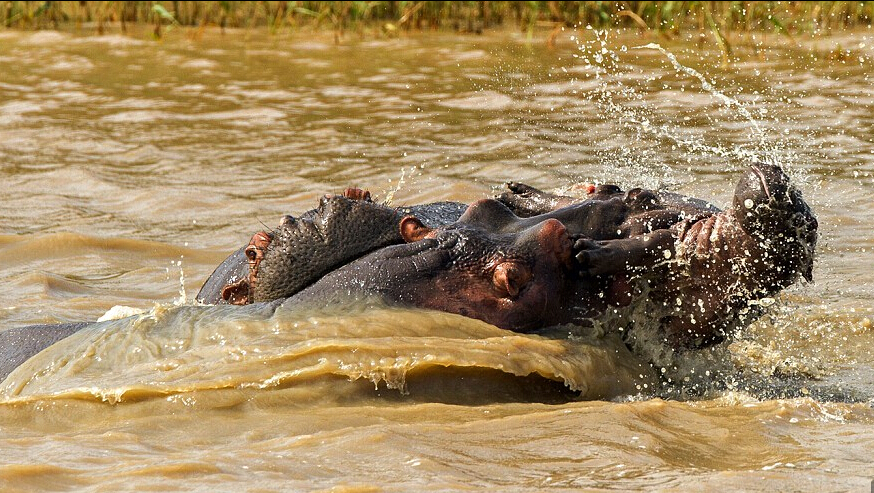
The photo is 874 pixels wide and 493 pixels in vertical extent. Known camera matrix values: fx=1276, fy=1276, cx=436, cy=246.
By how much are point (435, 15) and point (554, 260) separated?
13.3 metres

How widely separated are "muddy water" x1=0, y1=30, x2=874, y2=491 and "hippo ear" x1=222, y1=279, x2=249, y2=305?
19 centimetres

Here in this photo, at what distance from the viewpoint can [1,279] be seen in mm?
6891

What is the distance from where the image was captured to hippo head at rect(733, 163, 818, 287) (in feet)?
12.3

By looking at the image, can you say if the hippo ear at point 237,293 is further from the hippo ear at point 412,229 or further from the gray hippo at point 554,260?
the hippo ear at point 412,229

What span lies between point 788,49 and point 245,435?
11.7m

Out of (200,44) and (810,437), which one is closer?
(810,437)

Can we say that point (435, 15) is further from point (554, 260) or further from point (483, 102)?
point (554, 260)

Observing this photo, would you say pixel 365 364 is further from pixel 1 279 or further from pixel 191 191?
pixel 191 191

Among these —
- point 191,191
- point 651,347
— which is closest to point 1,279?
point 191,191

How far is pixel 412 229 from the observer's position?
14.0 feet

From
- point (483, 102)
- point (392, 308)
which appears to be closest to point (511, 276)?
point (392, 308)

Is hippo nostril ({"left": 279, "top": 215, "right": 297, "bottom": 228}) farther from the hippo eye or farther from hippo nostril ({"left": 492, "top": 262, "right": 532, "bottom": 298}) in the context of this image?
hippo nostril ({"left": 492, "top": 262, "right": 532, "bottom": 298})

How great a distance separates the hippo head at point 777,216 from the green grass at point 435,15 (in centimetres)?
1173

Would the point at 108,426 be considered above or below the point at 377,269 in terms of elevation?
below
